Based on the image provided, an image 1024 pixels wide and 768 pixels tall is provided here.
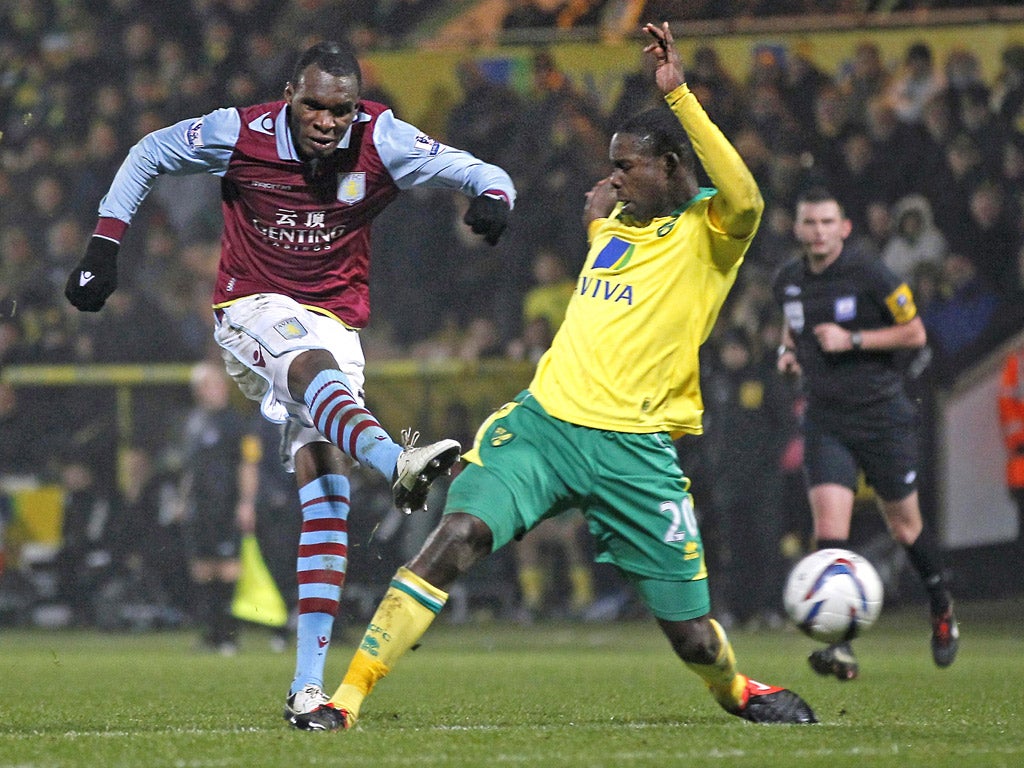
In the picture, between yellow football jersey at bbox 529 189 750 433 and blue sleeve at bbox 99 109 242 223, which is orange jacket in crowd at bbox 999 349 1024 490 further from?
blue sleeve at bbox 99 109 242 223

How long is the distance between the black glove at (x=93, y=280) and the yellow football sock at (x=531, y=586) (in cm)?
738

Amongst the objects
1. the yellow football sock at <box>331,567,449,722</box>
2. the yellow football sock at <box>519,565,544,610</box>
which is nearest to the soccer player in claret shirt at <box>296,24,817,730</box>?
the yellow football sock at <box>331,567,449,722</box>

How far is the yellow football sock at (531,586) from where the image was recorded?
40.5ft

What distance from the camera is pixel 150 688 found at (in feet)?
23.7

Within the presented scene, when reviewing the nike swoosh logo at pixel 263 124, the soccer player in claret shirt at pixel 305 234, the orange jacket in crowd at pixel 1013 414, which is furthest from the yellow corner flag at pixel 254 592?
the nike swoosh logo at pixel 263 124

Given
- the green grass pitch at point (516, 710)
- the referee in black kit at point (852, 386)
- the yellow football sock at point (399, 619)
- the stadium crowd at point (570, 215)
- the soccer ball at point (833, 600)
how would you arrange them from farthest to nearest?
the stadium crowd at point (570, 215)
the referee in black kit at point (852, 386)
the soccer ball at point (833, 600)
the yellow football sock at point (399, 619)
the green grass pitch at point (516, 710)

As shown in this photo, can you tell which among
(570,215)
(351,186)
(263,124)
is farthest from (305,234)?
(570,215)

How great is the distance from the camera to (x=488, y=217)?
5.15 meters

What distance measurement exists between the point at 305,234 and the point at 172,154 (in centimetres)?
55

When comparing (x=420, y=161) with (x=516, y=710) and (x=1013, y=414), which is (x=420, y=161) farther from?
(x=1013, y=414)

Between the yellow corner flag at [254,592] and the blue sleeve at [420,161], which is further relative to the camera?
the yellow corner flag at [254,592]

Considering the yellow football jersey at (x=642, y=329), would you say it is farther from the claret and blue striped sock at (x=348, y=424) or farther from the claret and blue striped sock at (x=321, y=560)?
the claret and blue striped sock at (x=321, y=560)

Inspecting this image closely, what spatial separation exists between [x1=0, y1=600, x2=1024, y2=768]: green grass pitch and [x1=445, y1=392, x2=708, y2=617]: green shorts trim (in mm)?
546

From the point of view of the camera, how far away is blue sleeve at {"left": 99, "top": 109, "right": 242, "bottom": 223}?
557 cm
